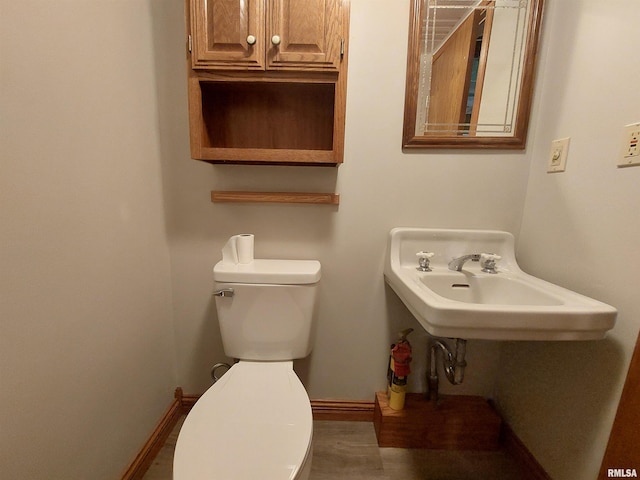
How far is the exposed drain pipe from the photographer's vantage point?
1031 mm

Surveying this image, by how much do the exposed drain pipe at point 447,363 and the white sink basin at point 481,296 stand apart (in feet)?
0.63

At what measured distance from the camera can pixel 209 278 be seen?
4.01ft

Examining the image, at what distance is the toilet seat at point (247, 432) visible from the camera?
610 millimetres

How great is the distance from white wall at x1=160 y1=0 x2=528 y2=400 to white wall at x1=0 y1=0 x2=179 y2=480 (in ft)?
0.55

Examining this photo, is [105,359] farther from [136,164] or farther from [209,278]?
[136,164]

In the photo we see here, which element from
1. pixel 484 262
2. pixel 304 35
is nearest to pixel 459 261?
pixel 484 262

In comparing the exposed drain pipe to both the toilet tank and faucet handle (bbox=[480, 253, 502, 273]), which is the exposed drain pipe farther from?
the toilet tank

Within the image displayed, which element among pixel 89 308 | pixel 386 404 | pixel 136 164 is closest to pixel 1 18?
pixel 136 164

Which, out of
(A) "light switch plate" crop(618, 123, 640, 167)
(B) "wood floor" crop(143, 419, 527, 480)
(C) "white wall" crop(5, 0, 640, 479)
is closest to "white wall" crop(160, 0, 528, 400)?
(C) "white wall" crop(5, 0, 640, 479)

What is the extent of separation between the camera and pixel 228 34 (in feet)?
2.87

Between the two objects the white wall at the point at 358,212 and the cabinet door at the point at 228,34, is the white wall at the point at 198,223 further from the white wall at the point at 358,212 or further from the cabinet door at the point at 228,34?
the cabinet door at the point at 228,34

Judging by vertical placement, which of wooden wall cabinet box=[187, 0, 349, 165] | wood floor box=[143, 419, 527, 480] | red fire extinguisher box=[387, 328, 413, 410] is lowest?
wood floor box=[143, 419, 527, 480]

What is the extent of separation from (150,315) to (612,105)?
167 centimetres

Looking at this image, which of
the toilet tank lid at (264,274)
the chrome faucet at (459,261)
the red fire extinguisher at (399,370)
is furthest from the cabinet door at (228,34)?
the red fire extinguisher at (399,370)
